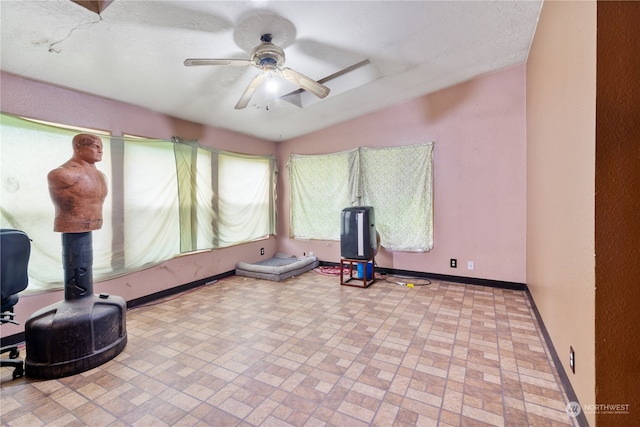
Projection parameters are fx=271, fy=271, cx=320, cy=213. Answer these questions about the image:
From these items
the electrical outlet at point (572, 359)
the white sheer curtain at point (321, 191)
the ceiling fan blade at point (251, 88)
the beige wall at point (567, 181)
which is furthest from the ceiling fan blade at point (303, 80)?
the electrical outlet at point (572, 359)

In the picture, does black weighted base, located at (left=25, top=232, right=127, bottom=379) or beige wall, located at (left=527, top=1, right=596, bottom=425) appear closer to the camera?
beige wall, located at (left=527, top=1, right=596, bottom=425)

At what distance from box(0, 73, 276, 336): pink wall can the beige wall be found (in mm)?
3740

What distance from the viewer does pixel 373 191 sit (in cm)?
418

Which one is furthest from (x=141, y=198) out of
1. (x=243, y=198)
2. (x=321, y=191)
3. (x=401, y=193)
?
(x=401, y=193)


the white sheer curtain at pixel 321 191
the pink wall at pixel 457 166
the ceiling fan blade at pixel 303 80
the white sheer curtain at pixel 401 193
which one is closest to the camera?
the ceiling fan blade at pixel 303 80

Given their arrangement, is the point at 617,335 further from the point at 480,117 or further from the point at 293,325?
the point at 480,117

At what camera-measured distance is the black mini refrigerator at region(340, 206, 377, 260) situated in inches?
143

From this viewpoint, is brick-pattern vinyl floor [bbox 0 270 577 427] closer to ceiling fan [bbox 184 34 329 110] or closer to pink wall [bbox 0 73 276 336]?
pink wall [bbox 0 73 276 336]

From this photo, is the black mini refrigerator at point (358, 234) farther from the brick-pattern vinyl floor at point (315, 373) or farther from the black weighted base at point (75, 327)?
the black weighted base at point (75, 327)

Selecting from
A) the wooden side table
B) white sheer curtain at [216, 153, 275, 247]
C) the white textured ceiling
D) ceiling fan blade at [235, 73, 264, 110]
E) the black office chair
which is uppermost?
the white textured ceiling

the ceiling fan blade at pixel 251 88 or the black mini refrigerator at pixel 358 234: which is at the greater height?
the ceiling fan blade at pixel 251 88

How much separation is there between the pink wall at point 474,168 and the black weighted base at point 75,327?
3.37 metres

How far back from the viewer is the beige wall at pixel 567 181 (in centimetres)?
123

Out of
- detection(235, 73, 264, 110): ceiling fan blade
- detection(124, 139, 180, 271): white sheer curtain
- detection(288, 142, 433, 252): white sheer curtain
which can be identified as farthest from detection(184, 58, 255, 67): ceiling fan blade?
detection(288, 142, 433, 252): white sheer curtain
